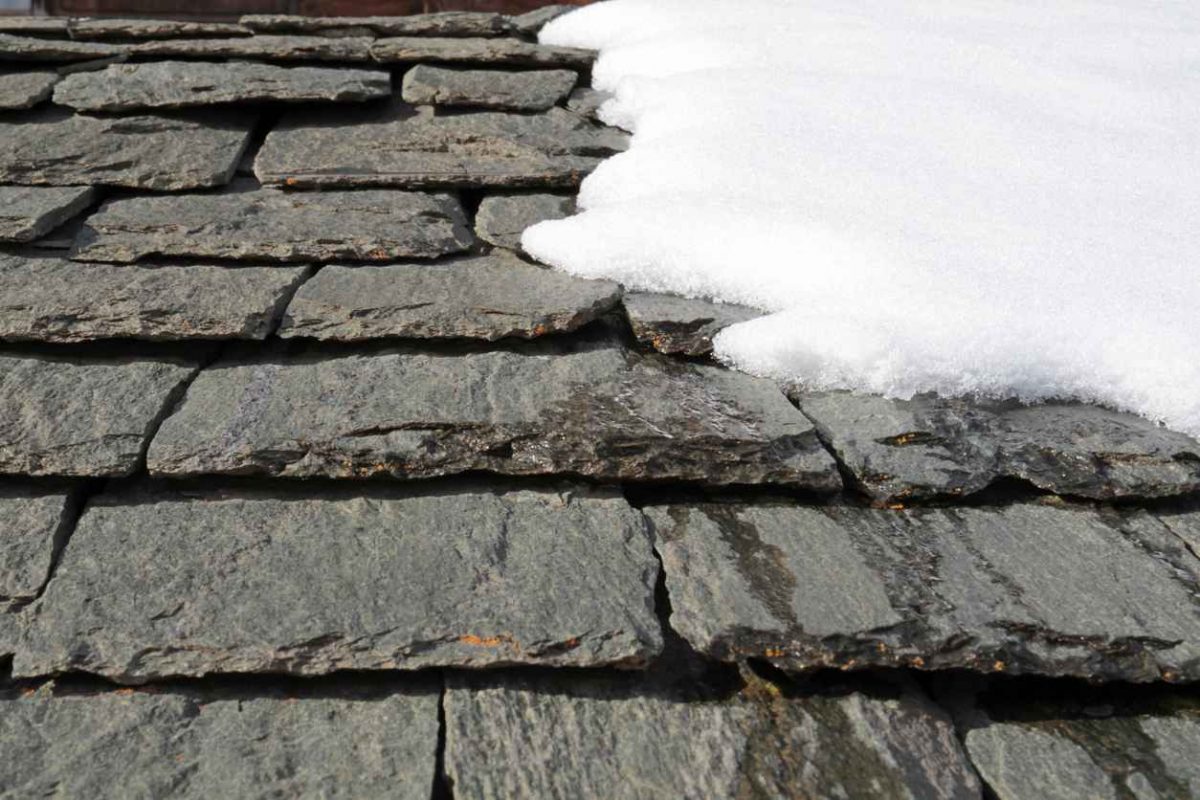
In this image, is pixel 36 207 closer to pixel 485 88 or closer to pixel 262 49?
pixel 262 49

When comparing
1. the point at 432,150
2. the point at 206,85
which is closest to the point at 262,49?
the point at 206,85

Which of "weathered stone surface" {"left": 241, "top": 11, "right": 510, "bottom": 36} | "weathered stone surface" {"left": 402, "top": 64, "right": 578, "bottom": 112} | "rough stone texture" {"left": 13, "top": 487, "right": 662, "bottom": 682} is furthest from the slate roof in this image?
"weathered stone surface" {"left": 241, "top": 11, "right": 510, "bottom": 36}

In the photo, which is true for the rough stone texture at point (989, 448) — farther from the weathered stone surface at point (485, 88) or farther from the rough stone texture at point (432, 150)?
the weathered stone surface at point (485, 88)

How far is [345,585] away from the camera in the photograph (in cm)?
122

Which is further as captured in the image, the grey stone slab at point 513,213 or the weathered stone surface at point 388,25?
the weathered stone surface at point 388,25

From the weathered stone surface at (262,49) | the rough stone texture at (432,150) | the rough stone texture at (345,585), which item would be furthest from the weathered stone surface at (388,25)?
the rough stone texture at (345,585)

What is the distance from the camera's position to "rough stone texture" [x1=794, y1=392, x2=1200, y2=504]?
135cm

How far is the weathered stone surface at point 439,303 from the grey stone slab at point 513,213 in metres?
0.14

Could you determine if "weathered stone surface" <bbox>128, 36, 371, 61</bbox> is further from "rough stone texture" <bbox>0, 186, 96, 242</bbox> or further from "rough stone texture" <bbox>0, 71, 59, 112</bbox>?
"rough stone texture" <bbox>0, 186, 96, 242</bbox>

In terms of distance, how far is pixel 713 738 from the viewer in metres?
1.15

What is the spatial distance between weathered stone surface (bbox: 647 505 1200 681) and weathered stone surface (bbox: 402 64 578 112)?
110 cm

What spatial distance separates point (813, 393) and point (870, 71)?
3.71 ft

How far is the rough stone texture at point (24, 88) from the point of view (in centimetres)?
192

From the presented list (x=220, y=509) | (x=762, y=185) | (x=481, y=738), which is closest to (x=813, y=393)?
(x=762, y=185)
